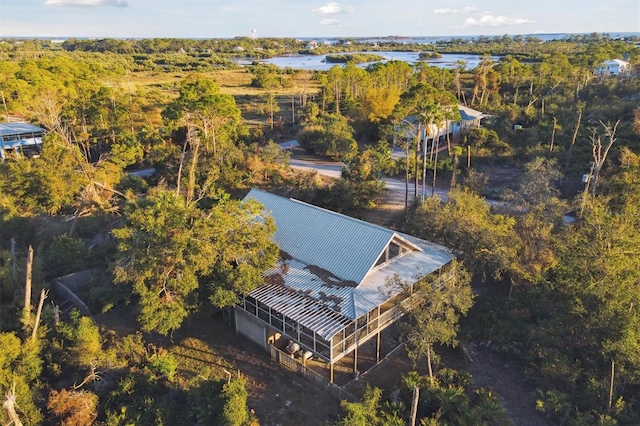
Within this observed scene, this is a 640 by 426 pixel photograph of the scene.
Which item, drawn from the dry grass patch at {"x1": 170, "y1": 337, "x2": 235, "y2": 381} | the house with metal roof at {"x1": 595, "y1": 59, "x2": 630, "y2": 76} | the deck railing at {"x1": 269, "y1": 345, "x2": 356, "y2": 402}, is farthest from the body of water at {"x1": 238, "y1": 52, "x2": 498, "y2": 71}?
the dry grass patch at {"x1": 170, "y1": 337, "x2": 235, "y2": 381}

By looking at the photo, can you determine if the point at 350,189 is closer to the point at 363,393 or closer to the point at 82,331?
the point at 363,393

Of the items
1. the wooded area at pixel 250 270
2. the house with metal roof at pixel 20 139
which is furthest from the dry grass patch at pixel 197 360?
the house with metal roof at pixel 20 139

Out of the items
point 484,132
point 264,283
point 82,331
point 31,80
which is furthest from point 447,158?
point 31,80

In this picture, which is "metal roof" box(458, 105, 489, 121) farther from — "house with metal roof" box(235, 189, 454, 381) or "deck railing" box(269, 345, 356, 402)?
"deck railing" box(269, 345, 356, 402)

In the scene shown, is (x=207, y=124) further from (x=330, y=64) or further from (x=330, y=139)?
(x=330, y=64)

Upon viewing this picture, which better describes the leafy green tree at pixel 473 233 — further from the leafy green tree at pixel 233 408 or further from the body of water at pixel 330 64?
the body of water at pixel 330 64

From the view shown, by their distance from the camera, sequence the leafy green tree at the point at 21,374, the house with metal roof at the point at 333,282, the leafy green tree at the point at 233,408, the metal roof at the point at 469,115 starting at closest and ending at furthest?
the leafy green tree at the point at 233,408 → the leafy green tree at the point at 21,374 → the house with metal roof at the point at 333,282 → the metal roof at the point at 469,115

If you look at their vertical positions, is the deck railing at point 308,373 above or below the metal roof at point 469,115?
below
